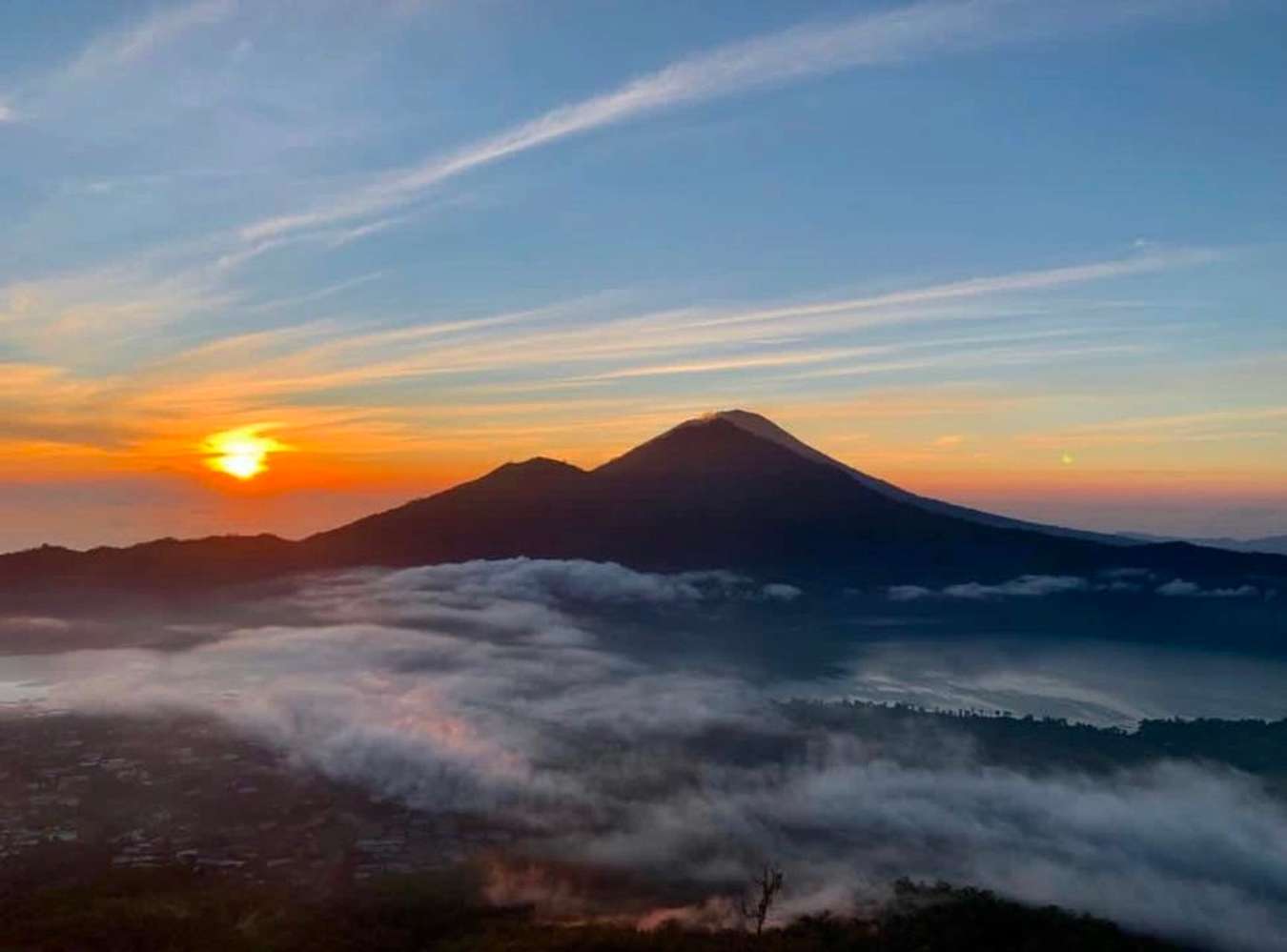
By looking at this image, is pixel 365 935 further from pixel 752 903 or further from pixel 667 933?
pixel 752 903

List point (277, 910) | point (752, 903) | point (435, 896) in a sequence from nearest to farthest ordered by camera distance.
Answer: point (277, 910), point (435, 896), point (752, 903)

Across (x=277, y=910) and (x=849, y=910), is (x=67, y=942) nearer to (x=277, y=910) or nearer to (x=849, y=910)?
(x=277, y=910)

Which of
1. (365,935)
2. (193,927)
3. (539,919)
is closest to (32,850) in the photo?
(193,927)

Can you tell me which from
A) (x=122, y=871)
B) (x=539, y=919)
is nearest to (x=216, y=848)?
(x=122, y=871)

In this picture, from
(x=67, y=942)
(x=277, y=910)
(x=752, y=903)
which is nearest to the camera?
(x=67, y=942)

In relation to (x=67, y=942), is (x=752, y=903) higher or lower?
lower

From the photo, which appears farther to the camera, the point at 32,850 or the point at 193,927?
the point at 32,850
